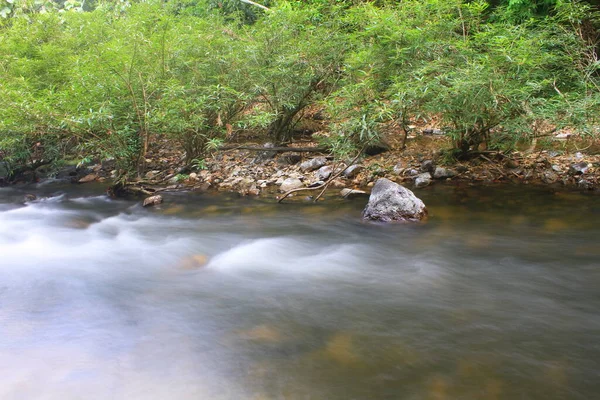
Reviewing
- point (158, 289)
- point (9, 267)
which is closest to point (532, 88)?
point (158, 289)

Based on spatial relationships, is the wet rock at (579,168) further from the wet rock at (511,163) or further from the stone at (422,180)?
the stone at (422,180)

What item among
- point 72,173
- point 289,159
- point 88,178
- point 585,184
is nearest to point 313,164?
point 289,159

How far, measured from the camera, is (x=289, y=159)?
29.5 feet

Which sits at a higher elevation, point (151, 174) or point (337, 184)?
point (337, 184)

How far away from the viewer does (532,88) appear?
5.49 meters

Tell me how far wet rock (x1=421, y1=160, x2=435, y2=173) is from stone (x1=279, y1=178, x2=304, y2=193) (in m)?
2.35

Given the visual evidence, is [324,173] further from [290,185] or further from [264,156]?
[264,156]

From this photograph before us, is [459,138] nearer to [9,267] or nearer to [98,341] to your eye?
[98,341]

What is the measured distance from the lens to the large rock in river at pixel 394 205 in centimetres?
568

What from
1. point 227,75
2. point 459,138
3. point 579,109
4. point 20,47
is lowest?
point 459,138

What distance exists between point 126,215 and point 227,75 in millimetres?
3234

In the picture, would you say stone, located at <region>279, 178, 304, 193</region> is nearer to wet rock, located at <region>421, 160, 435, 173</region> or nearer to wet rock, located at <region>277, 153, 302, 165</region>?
wet rock, located at <region>277, 153, 302, 165</region>

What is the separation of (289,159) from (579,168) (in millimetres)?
5449

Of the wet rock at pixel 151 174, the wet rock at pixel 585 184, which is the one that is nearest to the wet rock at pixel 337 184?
the wet rock at pixel 585 184
